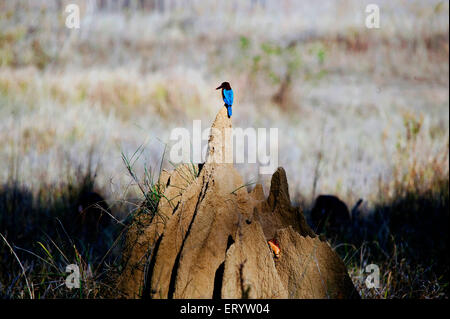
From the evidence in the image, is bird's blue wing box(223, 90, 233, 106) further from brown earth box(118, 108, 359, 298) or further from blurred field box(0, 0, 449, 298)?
blurred field box(0, 0, 449, 298)

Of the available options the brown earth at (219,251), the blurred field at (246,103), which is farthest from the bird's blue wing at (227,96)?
the blurred field at (246,103)

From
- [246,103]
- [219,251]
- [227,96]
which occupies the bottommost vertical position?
[219,251]

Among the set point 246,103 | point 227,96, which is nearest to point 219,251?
point 227,96

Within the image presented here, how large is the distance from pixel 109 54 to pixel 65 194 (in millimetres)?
8128

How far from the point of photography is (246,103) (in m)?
9.00

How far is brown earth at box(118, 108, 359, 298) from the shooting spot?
1.62 m

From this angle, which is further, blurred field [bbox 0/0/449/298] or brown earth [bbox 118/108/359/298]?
blurred field [bbox 0/0/449/298]

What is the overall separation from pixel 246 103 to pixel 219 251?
7.41 meters

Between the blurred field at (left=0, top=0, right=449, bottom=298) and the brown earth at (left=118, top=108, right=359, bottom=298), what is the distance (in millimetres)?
425

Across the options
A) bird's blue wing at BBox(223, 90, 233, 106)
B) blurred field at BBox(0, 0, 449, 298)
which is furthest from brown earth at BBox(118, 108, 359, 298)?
blurred field at BBox(0, 0, 449, 298)

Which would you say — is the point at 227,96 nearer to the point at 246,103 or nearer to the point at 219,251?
the point at 219,251

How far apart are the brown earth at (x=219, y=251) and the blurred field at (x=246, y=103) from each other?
43 centimetres

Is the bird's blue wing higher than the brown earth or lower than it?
higher

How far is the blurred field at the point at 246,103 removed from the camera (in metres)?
3.78
